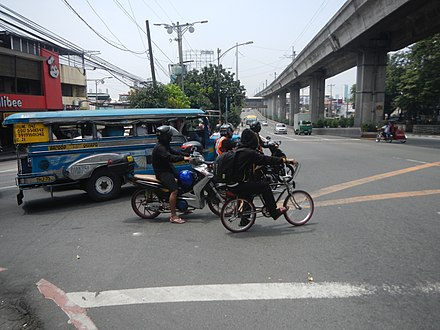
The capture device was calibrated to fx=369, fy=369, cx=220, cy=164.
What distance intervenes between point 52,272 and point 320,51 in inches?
1597

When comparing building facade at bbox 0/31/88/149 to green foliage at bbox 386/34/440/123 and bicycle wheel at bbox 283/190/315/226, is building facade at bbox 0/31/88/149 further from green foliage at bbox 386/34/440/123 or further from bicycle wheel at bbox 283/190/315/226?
green foliage at bbox 386/34/440/123

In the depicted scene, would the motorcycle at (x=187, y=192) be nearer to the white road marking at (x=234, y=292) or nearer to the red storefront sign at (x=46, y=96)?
the white road marking at (x=234, y=292)

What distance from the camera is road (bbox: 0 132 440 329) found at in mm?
3518

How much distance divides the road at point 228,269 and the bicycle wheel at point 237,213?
17cm

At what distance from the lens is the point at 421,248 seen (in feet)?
16.8

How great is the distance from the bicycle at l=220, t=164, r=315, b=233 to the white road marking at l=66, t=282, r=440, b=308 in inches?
76.5

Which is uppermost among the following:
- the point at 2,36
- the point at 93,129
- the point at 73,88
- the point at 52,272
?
the point at 2,36

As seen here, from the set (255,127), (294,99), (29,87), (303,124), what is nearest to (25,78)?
(29,87)

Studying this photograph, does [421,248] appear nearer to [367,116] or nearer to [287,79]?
[367,116]

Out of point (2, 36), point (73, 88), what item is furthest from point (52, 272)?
point (73, 88)

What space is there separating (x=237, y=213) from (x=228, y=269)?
1524mm

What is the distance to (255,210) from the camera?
19.8 feet

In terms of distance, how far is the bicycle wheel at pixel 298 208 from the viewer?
6305 millimetres

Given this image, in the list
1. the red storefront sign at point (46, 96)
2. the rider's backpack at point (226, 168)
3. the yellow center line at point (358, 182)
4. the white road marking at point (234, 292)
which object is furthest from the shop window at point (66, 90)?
the white road marking at point (234, 292)
